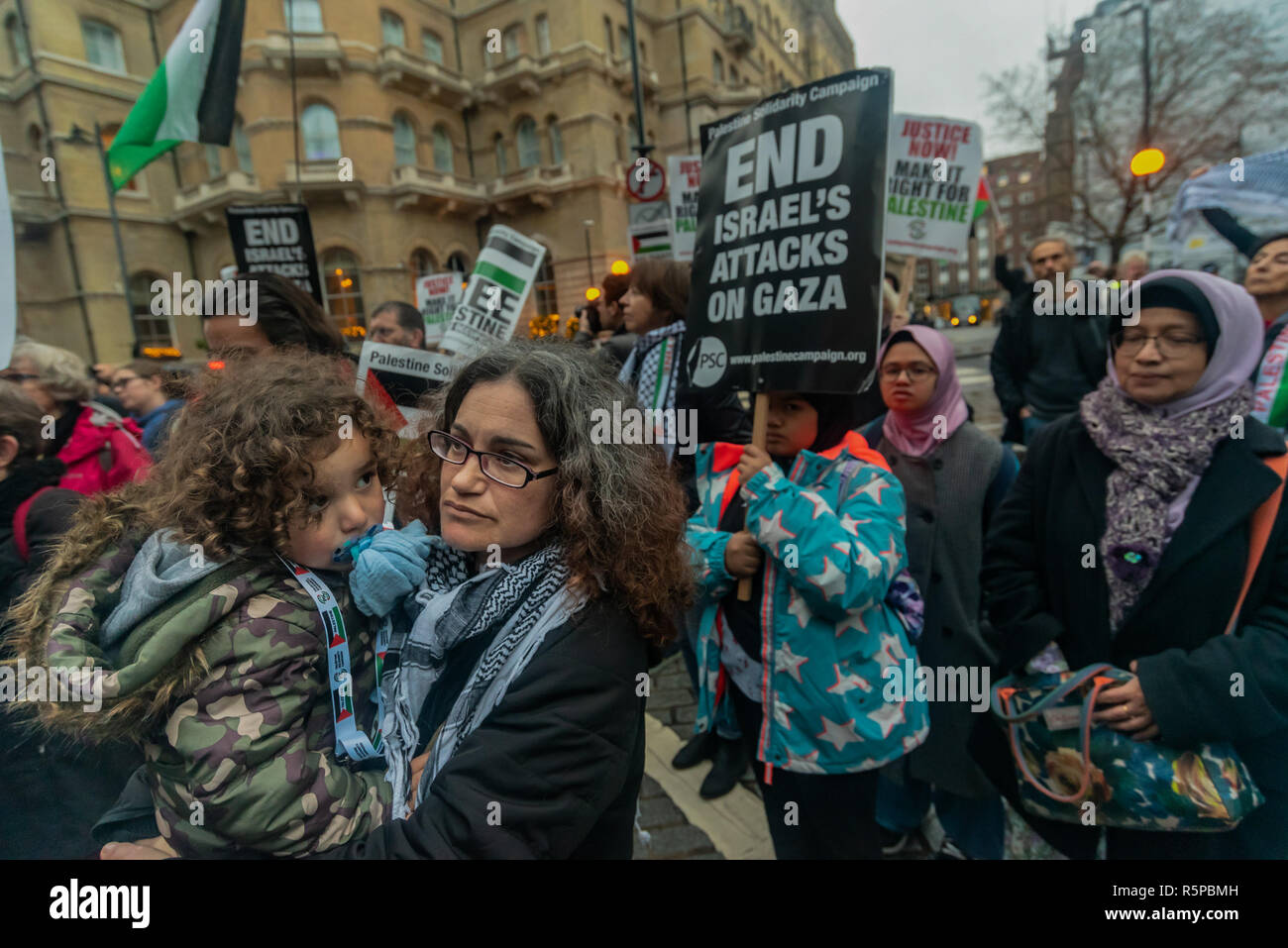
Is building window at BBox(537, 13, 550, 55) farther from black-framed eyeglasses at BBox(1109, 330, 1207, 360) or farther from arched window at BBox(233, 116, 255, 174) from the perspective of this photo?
black-framed eyeglasses at BBox(1109, 330, 1207, 360)

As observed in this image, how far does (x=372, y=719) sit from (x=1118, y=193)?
963 inches

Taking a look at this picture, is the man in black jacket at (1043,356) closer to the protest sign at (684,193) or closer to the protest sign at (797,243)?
the protest sign at (684,193)

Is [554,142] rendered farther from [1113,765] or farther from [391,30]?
[1113,765]

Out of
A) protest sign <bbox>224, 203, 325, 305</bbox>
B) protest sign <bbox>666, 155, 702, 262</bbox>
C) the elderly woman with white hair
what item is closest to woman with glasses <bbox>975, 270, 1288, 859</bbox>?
the elderly woman with white hair

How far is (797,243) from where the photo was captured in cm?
208

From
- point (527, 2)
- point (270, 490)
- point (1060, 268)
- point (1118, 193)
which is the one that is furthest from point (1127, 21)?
point (270, 490)

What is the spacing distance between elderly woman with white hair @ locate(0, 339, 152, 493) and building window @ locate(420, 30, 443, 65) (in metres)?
27.7

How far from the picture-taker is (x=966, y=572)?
250 cm

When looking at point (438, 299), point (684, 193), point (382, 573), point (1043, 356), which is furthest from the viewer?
point (438, 299)

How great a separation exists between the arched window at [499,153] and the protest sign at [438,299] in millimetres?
21829

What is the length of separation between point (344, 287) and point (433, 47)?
11577 mm

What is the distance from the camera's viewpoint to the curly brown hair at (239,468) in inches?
47.1
